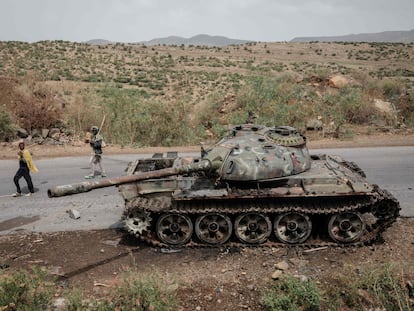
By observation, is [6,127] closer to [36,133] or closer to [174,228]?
[36,133]

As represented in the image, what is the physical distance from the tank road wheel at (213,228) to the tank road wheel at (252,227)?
0.71 ft

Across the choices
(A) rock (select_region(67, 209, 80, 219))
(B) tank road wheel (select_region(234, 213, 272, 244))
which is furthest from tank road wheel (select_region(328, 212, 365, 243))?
(A) rock (select_region(67, 209, 80, 219))

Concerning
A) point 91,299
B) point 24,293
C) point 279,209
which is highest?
point 279,209

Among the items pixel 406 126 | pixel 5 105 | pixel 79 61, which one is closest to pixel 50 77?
pixel 79 61

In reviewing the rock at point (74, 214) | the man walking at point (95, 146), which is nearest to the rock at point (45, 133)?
the man walking at point (95, 146)

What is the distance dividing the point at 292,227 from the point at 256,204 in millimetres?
947

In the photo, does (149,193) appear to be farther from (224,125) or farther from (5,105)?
(5,105)

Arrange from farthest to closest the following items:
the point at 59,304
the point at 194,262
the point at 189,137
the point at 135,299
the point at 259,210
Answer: the point at 189,137, the point at 259,210, the point at 194,262, the point at 59,304, the point at 135,299

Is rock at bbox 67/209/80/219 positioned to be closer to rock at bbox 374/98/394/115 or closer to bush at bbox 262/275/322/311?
bush at bbox 262/275/322/311

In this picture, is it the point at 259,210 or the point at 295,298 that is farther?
the point at 259,210

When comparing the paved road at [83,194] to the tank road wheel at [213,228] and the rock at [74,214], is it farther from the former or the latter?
the tank road wheel at [213,228]

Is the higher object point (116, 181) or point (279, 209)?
point (116, 181)

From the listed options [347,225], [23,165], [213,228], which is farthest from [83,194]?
[347,225]

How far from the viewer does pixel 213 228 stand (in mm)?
8688
